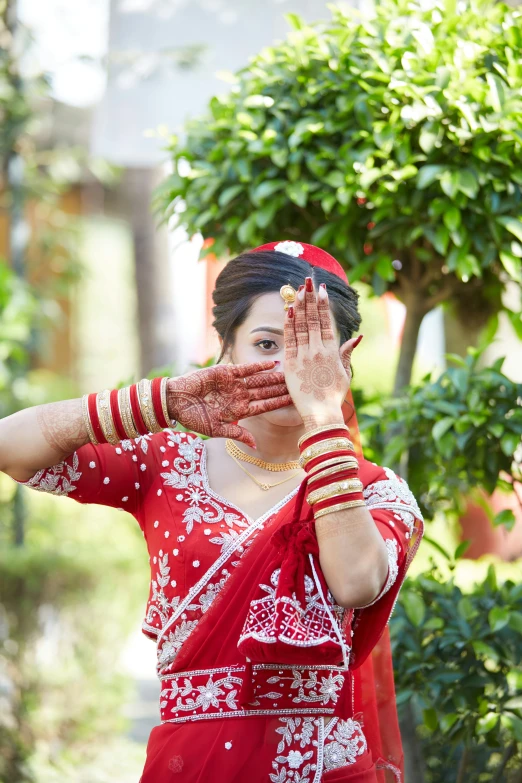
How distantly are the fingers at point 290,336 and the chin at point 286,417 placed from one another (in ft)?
0.59

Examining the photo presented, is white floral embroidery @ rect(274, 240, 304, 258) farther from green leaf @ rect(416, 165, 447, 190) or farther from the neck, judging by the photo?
green leaf @ rect(416, 165, 447, 190)

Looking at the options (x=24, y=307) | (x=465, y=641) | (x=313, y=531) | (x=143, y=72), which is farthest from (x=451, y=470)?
(x=143, y=72)

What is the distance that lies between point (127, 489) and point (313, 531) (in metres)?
0.44

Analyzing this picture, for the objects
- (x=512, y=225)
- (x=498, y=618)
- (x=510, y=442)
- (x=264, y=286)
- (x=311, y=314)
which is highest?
(x=512, y=225)

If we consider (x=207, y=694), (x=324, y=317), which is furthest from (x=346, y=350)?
(x=207, y=694)

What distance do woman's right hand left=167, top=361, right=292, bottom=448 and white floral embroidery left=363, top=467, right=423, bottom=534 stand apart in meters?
0.26

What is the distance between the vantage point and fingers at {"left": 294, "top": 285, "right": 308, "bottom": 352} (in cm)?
176

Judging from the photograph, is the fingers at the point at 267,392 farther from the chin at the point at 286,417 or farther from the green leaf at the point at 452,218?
the green leaf at the point at 452,218

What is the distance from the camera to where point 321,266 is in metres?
2.07

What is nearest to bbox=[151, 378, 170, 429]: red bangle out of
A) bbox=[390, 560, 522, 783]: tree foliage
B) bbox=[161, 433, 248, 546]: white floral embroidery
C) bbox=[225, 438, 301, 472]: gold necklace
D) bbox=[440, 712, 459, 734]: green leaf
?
bbox=[161, 433, 248, 546]: white floral embroidery

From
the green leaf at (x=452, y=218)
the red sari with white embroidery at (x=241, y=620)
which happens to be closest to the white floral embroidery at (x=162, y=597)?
the red sari with white embroidery at (x=241, y=620)

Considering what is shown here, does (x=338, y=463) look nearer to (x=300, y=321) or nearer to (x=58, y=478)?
(x=300, y=321)

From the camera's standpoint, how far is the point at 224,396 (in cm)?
181

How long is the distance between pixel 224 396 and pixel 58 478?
37 cm
